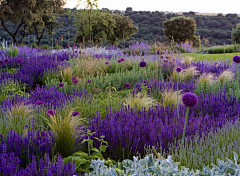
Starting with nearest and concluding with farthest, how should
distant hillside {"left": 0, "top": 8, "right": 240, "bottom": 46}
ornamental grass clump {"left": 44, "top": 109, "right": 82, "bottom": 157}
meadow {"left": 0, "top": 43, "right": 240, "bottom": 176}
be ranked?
meadow {"left": 0, "top": 43, "right": 240, "bottom": 176}
ornamental grass clump {"left": 44, "top": 109, "right": 82, "bottom": 157}
distant hillside {"left": 0, "top": 8, "right": 240, "bottom": 46}

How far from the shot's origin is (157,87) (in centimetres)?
559

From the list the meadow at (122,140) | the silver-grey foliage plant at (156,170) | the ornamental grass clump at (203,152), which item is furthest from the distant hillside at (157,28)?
the silver-grey foliage plant at (156,170)

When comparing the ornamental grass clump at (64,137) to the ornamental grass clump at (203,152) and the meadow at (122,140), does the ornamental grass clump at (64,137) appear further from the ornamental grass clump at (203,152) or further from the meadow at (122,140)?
the ornamental grass clump at (203,152)

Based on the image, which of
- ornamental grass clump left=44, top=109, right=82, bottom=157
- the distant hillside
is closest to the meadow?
ornamental grass clump left=44, top=109, right=82, bottom=157

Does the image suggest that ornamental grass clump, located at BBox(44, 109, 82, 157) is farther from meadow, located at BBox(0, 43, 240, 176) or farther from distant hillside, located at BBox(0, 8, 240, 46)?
distant hillside, located at BBox(0, 8, 240, 46)

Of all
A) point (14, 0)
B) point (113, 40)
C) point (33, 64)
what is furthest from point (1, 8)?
point (33, 64)

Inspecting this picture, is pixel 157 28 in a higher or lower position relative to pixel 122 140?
higher

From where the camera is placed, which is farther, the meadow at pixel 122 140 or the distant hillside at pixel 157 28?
the distant hillside at pixel 157 28

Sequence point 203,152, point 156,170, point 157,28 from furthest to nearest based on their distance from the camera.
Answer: point 157,28 → point 203,152 → point 156,170

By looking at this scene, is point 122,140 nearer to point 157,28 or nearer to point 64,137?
point 64,137

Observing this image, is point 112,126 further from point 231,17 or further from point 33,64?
point 231,17

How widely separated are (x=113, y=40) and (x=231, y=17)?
38.1 metres

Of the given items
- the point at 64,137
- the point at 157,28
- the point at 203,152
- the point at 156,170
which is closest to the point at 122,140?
the point at 64,137

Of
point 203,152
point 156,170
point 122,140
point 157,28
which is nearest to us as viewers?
point 156,170
